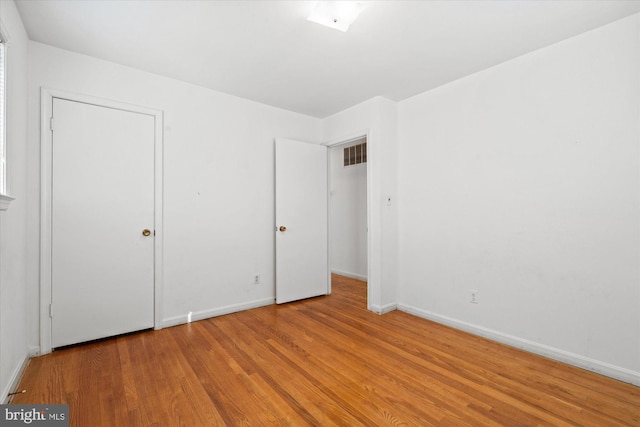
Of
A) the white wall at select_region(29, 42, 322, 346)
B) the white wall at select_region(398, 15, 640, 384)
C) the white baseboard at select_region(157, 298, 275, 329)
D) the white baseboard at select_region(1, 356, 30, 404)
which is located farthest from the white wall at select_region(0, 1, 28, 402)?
the white wall at select_region(398, 15, 640, 384)

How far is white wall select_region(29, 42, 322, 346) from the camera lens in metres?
2.65

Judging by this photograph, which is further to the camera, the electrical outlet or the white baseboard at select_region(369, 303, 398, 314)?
the white baseboard at select_region(369, 303, 398, 314)

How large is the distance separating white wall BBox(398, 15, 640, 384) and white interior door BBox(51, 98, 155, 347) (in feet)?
9.39

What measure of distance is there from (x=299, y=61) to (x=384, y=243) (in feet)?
6.85

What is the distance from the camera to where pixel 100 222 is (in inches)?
105

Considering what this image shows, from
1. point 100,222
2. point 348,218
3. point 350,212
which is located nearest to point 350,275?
point 348,218

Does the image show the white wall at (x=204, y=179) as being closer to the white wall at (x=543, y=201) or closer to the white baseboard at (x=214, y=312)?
the white baseboard at (x=214, y=312)

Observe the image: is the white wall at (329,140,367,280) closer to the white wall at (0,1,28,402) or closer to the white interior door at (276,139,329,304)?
the white interior door at (276,139,329,304)

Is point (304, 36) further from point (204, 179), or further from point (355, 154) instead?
point (355, 154)

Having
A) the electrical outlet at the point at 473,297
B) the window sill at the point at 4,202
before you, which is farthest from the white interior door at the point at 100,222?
the electrical outlet at the point at 473,297

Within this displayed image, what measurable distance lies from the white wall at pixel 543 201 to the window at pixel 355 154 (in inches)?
72.8

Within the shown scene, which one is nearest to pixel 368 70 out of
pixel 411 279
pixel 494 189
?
pixel 494 189

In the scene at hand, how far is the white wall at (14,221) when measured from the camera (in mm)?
1793

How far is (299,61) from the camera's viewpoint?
8.84 feet
